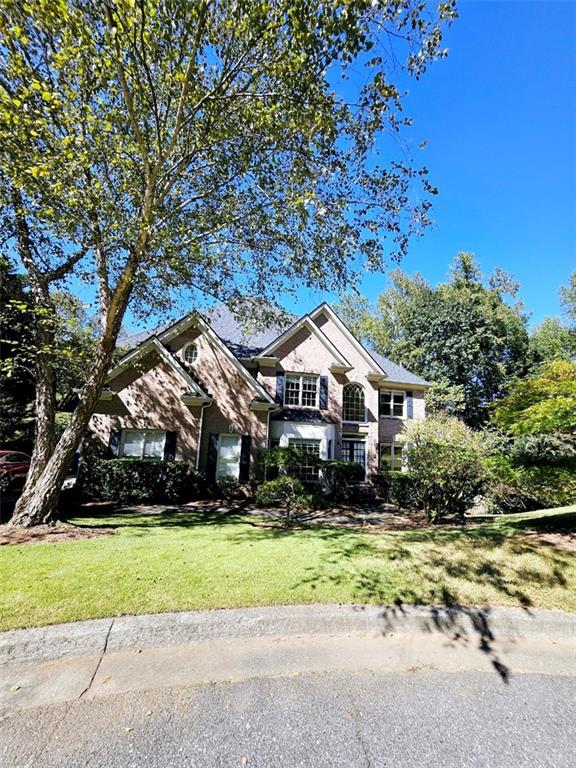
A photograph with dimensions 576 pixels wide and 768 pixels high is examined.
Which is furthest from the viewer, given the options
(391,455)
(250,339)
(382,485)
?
(391,455)

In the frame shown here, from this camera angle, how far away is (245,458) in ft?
54.9

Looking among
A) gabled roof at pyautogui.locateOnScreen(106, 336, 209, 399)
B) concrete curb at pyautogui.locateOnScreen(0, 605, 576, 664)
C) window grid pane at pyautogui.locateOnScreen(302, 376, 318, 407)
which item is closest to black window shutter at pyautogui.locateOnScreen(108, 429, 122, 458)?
gabled roof at pyautogui.locateOnScreen(106, 336, 209, 399)

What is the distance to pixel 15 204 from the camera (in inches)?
360

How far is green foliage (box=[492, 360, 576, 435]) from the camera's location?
7125 mm

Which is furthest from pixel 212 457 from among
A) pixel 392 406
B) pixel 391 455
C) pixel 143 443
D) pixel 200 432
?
pixel 392 406

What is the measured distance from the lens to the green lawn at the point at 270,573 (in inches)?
176

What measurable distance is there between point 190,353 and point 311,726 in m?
16.1

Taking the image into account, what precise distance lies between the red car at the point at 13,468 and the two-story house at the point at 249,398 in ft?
9.84

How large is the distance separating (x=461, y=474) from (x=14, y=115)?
12935 millimetres

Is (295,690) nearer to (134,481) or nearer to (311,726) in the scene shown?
(311,726)

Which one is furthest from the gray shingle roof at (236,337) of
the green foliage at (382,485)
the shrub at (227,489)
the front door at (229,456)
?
the shrub at (227,489)

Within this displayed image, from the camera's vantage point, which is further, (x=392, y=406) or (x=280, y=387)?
(x=392, y=406)

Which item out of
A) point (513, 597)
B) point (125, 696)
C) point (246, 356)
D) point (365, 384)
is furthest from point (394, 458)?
point (125, 696)

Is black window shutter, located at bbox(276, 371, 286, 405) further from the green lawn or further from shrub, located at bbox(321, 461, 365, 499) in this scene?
the green lawn
